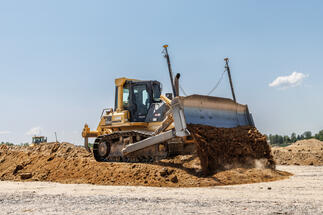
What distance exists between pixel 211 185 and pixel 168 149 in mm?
2790

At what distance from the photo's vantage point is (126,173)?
366 inches

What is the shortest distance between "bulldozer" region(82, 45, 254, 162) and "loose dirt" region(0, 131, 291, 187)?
67 centimetres

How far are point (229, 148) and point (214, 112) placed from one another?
139 centimetres

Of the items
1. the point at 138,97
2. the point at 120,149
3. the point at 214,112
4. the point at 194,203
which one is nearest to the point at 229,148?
the point at 214,112

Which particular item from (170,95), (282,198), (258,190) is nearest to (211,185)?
(258,190)

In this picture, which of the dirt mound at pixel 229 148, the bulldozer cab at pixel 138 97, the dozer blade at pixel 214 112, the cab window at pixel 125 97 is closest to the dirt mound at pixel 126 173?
the dirt mound at pixel 229 148

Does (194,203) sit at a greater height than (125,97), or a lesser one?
lesser

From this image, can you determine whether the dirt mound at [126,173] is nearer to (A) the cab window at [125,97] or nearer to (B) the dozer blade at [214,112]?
(B) the dozer blade at [214,112]

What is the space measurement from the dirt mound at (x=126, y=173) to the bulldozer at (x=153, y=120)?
2.21ft

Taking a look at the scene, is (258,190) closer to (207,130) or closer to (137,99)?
(207,130)

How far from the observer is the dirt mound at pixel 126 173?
27.0 ft

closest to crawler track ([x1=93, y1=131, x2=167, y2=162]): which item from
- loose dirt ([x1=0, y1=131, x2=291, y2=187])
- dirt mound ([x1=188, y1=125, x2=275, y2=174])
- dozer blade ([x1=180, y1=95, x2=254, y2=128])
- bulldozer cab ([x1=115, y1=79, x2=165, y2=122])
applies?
loose dirt ([x1=0, y1=131, x2=291, y2=187])

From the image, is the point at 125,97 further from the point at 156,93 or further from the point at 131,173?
the point at 131,173

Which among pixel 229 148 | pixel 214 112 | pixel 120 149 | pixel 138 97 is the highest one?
pixel 138 97
